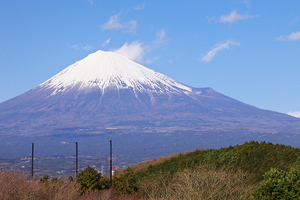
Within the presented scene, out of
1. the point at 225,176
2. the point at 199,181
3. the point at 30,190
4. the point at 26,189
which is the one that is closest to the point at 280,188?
the point at 199,181

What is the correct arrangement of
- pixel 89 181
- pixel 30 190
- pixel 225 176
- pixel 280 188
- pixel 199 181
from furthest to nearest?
pixel 89 181
pixel 225 176
pixel 30 190
pixel 199 181
pixel 280 188

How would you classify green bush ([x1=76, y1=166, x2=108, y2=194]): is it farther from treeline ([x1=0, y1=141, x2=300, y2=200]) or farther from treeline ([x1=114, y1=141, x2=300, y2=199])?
treeline ([x1=114, y1=141, x2=300, y2=199])

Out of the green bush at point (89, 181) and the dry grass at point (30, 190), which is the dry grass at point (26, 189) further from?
the green bush at point (89, 181)

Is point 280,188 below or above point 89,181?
above

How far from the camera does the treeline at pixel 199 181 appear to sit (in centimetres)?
2733

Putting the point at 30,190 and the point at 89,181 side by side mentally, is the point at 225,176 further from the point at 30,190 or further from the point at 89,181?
the point at 30,190

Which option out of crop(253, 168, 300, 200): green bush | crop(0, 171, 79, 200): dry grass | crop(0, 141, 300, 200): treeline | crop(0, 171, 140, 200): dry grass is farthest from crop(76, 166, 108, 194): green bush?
crop(253, 168, 300, 200): green bush

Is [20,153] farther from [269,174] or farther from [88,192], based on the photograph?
[269,174]

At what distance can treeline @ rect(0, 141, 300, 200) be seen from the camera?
2733 centimetres

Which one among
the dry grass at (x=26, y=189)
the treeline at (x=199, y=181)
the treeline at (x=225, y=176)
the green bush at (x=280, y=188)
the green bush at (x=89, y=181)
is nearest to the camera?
the green bush at (x=280, y=188)

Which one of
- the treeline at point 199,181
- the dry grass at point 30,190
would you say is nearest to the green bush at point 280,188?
the treeline at point 199,181

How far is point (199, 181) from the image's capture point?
2923 cm

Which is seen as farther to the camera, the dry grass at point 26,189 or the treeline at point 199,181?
the dry grass at point 26,189

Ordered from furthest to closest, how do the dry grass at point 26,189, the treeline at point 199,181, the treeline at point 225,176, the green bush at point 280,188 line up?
the dry grass at point 26,189
the treeline at point 199,181
the treeline at point 225,176
the green bush at point 280,188
